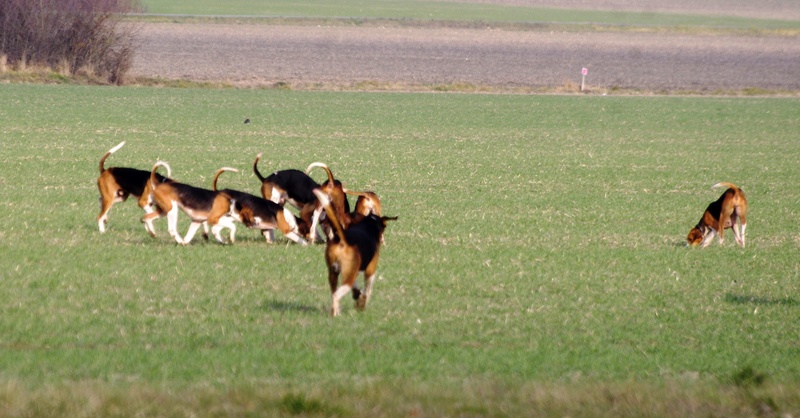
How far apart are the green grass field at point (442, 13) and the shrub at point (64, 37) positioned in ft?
151

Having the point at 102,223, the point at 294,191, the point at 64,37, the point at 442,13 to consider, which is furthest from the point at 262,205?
the point at 442,13

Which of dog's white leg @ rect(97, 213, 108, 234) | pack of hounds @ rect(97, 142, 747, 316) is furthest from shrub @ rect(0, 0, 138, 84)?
pack of hounds @ rect(97, 142, 747, 316)

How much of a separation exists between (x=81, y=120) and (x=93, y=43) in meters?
19.9

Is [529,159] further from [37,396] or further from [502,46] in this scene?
[502,46]

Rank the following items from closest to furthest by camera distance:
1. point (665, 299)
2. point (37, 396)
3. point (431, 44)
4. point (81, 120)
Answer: point (37, 396) < point (665, 299) < point (81, 120) < point (431, 44)

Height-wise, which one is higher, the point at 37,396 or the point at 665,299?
the point at 37,396

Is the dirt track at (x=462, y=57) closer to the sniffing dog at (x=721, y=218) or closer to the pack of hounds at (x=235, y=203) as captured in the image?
the pack of hounds at (x=235, y=203)

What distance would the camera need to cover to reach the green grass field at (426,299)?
23.3 feet

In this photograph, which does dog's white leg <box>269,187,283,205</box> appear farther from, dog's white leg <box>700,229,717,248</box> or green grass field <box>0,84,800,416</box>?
dog's white leg <box>700,229,717,248</box>

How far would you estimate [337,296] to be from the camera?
952cm

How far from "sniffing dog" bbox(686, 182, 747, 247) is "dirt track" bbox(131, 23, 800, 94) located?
134 ft

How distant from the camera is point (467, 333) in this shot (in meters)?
9.48

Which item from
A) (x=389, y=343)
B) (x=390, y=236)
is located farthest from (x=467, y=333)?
(x=390, y=236)

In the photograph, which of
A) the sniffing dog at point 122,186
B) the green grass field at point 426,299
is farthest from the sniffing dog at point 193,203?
the sniffing dog at point 122,186
